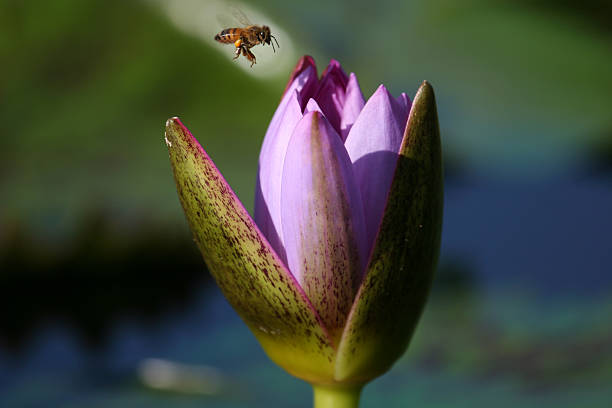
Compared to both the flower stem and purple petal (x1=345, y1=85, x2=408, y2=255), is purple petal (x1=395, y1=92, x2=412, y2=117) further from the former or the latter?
the flower stem

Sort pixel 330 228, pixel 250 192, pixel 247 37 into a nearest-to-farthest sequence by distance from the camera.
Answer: pixel 330 228
pixel 247 37
pixel 250 192

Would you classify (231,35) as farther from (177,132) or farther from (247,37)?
(177,132)

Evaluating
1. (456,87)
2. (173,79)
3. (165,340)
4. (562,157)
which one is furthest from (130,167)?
(562,157)

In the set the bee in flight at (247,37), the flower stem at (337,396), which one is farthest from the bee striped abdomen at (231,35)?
the flower stem at (337,396)

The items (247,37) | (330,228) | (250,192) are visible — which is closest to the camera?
(330,228)

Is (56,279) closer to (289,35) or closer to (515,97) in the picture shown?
(289,35)

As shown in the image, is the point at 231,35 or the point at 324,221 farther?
the point at 231,35

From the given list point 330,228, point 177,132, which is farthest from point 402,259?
point 177,132
